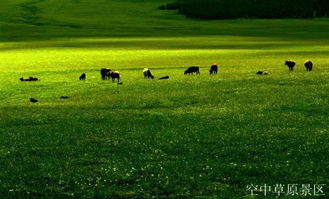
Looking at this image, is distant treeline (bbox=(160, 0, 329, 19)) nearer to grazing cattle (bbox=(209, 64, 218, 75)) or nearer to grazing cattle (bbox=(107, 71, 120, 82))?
grazing cattle (bbox=(209, 64, 218, 75))

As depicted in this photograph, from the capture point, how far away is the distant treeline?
176 metres

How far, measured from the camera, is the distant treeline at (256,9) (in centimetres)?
17600

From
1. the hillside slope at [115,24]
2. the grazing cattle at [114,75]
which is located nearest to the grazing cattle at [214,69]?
the grazing cattle at [114,75]

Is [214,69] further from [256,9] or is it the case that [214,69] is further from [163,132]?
[256,9]

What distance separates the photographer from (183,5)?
188625 millimetres

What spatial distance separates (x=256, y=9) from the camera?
7146 inches

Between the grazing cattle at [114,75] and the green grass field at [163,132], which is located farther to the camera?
the grazing cattle at [114,75]

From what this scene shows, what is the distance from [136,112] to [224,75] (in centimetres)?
1809

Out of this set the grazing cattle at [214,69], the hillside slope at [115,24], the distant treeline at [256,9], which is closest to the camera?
the grazing cattle at [214,69]

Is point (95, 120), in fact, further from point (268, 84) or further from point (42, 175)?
point (268, 84)

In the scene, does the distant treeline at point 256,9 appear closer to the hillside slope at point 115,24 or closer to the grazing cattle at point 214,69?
the hillside slope at point 115,24

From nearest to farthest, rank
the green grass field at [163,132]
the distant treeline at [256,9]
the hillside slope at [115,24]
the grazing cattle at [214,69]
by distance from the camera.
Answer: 1. the green grass field at [163,132]
2. the grazing cattle at [214,69]
3. the hillside slope at [115,24]
4. the distant treeline at [256,9]

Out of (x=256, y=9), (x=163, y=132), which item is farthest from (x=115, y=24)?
(x=163, y=132)

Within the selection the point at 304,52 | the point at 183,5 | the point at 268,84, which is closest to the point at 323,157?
the point at 268,84
